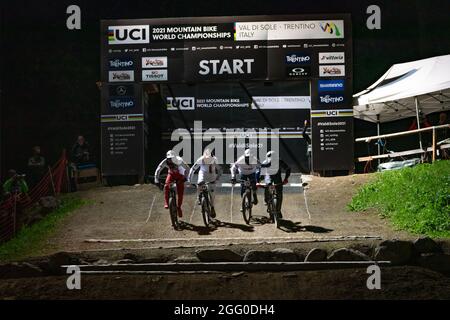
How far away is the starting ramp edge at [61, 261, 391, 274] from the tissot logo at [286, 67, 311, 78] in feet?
9.64

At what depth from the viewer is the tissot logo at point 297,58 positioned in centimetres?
841

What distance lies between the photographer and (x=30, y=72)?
28.4 ft

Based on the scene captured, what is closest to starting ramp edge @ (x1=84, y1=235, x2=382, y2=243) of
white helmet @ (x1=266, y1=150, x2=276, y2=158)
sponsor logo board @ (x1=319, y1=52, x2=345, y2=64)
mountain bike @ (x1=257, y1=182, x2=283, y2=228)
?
mountain bike @ (x1=257, y1=182, x2=283, y2=228)

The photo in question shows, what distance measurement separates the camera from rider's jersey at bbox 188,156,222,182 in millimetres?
8887

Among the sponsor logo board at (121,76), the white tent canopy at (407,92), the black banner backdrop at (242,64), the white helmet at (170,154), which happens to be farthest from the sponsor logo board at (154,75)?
the white tent canopy at (407,92)

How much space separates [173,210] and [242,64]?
2.50 meters

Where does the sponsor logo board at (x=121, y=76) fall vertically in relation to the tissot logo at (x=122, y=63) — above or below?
below

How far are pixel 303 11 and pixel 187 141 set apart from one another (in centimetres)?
275

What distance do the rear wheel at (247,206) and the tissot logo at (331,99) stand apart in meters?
1.88

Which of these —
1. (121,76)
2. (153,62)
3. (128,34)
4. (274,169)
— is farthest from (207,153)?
(128,34)

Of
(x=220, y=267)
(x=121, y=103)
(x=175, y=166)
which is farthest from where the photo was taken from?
(x=175, y=166)

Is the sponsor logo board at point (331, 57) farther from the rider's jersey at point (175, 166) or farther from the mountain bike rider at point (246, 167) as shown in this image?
the rider's jersey at point (175, 166)

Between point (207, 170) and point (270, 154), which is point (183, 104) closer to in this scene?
point (207, 170)

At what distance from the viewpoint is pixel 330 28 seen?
27.5ft
